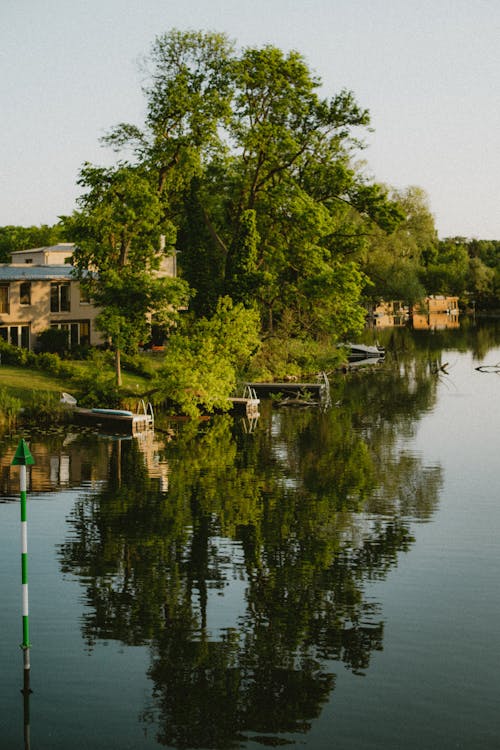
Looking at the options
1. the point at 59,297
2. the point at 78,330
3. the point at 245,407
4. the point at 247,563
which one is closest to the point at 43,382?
the point at 245,407

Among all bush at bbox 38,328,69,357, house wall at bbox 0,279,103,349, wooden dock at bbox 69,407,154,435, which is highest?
house wall at bbox 0,279,103,349

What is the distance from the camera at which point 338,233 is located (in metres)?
84.5

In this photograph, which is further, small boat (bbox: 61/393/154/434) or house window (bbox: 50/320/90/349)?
house window (bbox: 50/320/90/349)

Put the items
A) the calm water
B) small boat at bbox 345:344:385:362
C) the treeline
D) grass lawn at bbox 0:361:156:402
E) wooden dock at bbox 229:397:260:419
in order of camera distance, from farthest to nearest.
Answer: small boat at bbox 345:344:385:362
the treeline
wooden dock at bbox 229:397:260:419
grass lawn at bbox 0:361:156:402
the calm water

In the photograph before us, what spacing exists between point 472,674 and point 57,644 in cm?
849

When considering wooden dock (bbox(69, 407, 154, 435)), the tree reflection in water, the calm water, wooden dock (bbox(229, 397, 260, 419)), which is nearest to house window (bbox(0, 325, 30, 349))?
wooden dock (bbox(229, 397, 260, 419))

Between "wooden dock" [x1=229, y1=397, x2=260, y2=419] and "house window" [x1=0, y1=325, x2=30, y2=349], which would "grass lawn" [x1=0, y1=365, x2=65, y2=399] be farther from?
"wooden dock" [x1=229, y1=397, x2=260, y2=419]

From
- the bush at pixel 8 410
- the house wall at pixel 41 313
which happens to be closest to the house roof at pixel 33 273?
the house wall at pixel 41 313

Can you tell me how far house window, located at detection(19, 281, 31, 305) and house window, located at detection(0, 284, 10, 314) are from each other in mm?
1101

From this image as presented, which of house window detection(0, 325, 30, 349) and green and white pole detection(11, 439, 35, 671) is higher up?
house window detection(0, 325, 30, 349)

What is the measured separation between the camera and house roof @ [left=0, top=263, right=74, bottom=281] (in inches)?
3022

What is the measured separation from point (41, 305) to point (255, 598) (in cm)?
5901

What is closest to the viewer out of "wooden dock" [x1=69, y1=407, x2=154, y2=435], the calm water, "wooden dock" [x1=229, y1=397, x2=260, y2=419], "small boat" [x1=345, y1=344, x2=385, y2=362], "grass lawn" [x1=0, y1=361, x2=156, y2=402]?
the calm water

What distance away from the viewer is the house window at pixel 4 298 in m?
76.1
